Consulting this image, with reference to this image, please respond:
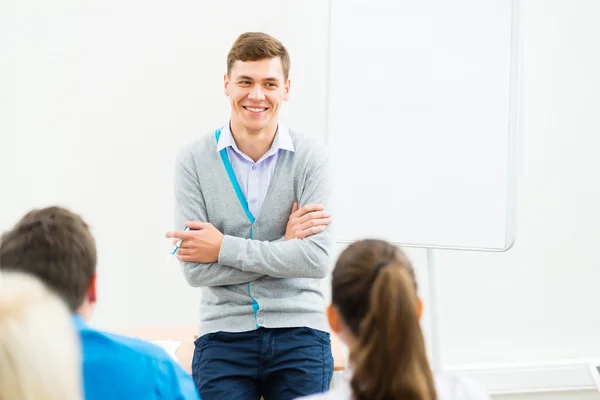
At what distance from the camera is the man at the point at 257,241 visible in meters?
2.20

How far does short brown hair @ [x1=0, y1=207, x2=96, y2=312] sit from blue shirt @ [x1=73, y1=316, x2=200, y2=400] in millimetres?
77

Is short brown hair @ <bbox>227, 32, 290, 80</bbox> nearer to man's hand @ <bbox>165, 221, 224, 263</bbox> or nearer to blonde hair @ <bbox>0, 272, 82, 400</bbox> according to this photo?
man's hand @ <bbox>165, 221, 224, 263</bbox>

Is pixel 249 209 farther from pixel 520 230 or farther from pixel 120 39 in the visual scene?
pixel 520 230

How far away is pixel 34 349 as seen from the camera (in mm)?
Result: 1134

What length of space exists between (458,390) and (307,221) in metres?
0.99

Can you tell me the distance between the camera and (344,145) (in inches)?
116

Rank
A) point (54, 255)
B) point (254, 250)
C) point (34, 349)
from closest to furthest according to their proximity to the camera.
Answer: point (34, 349), point (54, 255), point (254, 250)

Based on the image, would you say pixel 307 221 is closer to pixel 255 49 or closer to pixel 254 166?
pixel 254 166

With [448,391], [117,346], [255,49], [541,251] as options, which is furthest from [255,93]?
[541,251]

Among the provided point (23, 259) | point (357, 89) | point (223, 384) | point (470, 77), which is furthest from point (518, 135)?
point (23, 259)

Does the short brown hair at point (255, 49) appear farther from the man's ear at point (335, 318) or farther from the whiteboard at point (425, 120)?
A: the man's ear at point (335, 318)

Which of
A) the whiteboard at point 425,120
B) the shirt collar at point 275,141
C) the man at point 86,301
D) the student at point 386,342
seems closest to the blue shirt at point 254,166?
the shirt collar at point 275,141

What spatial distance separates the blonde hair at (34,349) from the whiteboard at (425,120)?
1.83 meters

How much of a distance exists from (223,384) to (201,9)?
5.91 feet
